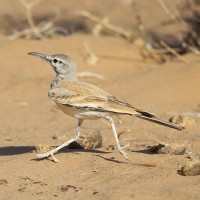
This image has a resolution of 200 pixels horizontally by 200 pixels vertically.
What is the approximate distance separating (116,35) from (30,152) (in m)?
6.57

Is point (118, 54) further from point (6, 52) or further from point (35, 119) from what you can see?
point (35, 119)

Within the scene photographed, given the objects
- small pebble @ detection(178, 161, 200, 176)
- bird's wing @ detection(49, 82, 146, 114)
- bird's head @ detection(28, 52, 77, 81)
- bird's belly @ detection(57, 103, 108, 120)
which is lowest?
small pebble @ detection(178, 161, 200, 176)

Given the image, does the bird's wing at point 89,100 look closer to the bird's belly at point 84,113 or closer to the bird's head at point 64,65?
the bird's belly at point 84,113

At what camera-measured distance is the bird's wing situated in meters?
6.49

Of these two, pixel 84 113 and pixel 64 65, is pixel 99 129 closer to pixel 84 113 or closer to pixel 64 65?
pixel 64 65

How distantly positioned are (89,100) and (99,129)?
7.03ft

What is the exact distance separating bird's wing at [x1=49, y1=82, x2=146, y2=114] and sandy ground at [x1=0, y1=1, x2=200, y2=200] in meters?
0.51

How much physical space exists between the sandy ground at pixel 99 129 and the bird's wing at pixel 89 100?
0.51m

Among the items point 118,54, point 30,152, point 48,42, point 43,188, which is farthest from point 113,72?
point 43,188

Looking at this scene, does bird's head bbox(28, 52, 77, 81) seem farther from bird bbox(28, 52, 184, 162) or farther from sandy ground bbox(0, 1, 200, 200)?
sandy ground bbox(0, 1, 200, 200)

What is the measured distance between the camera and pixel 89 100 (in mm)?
6539

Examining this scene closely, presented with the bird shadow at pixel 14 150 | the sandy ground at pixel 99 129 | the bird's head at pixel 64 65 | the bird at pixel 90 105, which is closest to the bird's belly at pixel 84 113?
the bird at pixel 90 105

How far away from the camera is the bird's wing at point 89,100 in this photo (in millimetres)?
6492

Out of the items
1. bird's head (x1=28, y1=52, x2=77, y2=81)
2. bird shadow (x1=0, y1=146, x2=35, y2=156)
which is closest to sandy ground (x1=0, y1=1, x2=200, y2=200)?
bird shadow (x1=0, y1=146, x2=35, y2=156)
